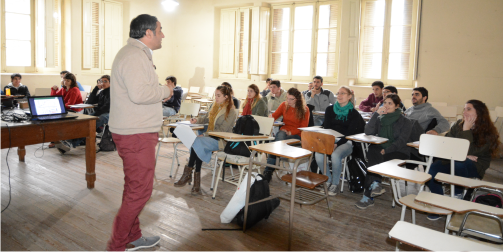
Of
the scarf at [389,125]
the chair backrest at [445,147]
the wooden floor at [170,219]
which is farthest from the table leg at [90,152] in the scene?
the chair backrest at [445,147]

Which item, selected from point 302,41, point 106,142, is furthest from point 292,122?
point 302,41

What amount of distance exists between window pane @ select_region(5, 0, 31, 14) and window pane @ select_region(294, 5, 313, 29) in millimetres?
6385

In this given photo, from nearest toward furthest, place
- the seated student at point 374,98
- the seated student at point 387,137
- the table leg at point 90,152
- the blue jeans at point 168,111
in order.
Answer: the seated student at point 387,137, the table leg at point 90,152, the seated student at point 374,98, the blue jeans at point 168,111

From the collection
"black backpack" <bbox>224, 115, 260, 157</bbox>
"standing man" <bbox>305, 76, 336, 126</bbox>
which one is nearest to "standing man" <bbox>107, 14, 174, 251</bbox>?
"black backpack" <bbox>224, 115, 260, 157</bbox>

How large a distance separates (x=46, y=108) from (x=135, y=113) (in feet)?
6.63

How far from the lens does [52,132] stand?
11.2 ft

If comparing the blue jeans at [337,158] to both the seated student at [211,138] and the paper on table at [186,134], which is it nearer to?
the seated student at [211,138]

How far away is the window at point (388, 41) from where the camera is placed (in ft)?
25.8

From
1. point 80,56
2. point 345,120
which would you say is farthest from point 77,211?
point 80,56

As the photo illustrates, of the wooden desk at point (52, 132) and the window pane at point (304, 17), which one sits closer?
the wooden desk at point (52, 132)

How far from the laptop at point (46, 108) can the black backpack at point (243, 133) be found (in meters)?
1.63

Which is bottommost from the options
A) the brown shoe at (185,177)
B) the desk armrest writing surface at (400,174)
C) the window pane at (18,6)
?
the brown shoe at (185,177)

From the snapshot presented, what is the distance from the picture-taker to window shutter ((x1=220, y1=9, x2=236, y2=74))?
1023cm

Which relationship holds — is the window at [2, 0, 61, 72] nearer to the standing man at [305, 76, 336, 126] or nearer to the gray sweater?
the standing man at [305, 76, 336, 126]
